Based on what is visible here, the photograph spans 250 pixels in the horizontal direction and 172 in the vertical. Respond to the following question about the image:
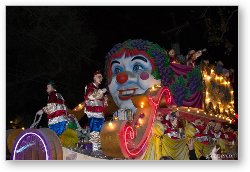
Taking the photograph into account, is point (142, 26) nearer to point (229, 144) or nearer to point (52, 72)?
point (52, 72)

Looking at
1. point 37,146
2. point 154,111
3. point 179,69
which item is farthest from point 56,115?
point 179,69

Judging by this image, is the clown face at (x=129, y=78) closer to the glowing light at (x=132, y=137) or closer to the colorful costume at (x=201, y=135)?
the glowing light at (x=132, y=137)

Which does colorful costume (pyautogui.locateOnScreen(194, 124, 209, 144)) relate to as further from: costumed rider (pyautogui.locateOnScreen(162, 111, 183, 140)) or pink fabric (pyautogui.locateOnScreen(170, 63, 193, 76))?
pink fabric (pyautogui.locateOnScreen(170, 63, 193, 76))

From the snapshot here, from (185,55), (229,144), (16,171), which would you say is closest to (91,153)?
(16,171)

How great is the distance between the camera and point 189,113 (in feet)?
22.6

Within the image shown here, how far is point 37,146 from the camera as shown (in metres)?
5.03

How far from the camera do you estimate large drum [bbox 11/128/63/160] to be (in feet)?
16.3

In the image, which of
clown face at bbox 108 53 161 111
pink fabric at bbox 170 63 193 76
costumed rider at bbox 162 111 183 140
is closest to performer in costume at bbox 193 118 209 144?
costumed rider at bbox 162 111 183 140

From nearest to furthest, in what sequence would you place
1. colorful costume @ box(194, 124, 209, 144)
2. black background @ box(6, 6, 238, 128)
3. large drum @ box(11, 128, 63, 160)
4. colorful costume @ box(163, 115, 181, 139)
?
large drum @ box(11, 128, 63, 160) → black background @ box(6, 6, 238, 128) → colorful costume @ box(163, 115, 181, 139) → colorful costume @ box(194, 124, 209, 144)

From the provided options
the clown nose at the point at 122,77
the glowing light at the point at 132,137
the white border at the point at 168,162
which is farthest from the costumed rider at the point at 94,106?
the white border at the point at 168,162

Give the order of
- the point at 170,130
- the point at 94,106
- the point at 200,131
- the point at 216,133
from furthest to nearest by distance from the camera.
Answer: the point at 216,133, the point at 200,131, the point at 170,130, the point at 94,106

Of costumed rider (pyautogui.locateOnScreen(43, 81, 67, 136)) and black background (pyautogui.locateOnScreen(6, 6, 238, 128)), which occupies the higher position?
black background (pyautogui.locateOnScreen(6, 6, 238, 128))

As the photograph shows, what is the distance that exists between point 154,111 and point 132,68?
3.46 feet

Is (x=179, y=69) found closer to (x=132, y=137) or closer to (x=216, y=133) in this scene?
(x=216, y=133)
